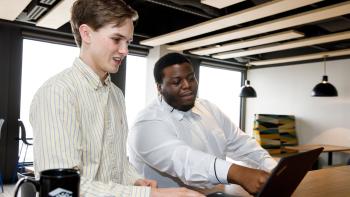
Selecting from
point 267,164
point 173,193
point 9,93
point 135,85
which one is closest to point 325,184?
point 267,164

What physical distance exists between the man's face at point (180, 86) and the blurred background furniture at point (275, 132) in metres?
5.10

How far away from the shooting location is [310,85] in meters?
6.70

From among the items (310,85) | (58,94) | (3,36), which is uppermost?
(3,36)

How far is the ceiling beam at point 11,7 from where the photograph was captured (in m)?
3.61

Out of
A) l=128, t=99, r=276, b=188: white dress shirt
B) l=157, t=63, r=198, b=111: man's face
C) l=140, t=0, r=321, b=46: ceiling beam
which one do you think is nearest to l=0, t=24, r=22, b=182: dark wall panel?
l=140, t=0, r=321, b=46: ceiling beam

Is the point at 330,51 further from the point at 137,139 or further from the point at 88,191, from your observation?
the point at 88,191

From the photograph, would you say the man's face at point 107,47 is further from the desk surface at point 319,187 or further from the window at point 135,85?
the window at point 135,85

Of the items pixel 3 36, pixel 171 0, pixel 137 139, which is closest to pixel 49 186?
pixel 137 139

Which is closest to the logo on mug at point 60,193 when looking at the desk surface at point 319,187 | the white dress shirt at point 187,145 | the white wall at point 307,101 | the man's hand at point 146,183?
the man's hand at point 146,183

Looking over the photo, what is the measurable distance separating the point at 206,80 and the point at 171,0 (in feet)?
12.9

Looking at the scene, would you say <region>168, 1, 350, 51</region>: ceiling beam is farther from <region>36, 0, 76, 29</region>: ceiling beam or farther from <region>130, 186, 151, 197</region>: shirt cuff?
<region>130, 186, 151, 197</region>: shirt cuff

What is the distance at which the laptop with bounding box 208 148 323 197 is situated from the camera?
76 cm

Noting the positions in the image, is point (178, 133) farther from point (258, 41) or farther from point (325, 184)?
point (258, 41)

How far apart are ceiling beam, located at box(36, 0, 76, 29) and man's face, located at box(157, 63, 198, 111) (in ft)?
6.89
